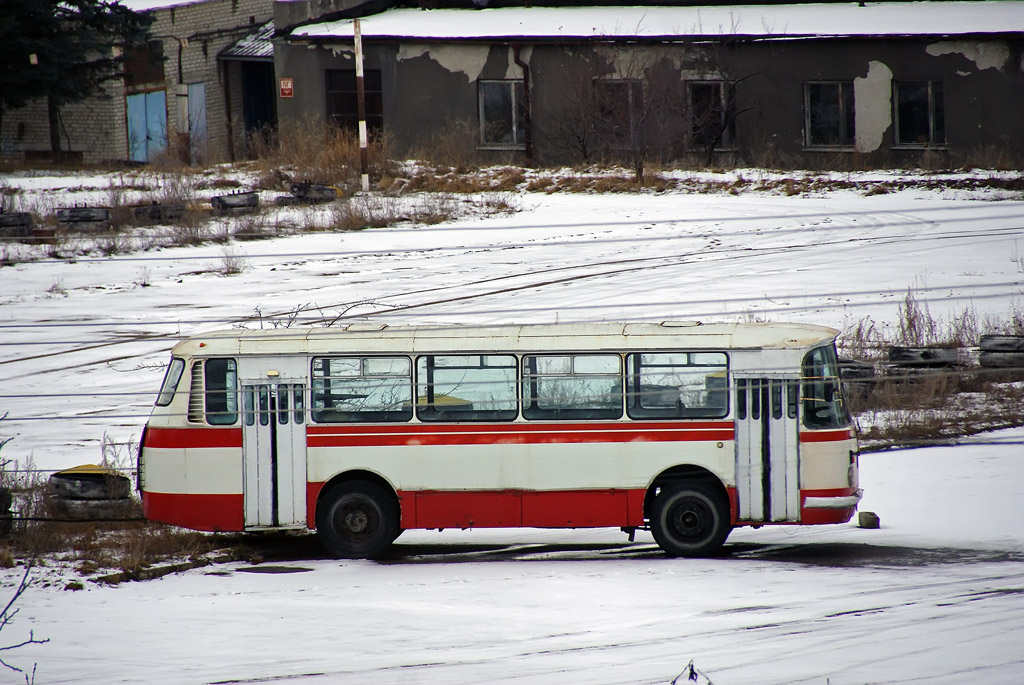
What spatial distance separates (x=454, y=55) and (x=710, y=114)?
8000mm

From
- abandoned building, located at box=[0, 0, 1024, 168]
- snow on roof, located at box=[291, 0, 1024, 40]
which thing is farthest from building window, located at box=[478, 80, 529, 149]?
snow on roof, located at box=[291, 0, 1024, 40]

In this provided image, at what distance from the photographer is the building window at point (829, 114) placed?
35875 mm

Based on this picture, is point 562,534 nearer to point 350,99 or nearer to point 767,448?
point 767,448

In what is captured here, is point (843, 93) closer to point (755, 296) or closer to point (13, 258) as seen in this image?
point (755, 296)

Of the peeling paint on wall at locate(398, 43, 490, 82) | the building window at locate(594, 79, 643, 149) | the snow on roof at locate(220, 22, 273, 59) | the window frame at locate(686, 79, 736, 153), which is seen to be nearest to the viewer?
the building window at locate(594, 79, 643, 149)

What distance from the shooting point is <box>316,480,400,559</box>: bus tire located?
45.9ft

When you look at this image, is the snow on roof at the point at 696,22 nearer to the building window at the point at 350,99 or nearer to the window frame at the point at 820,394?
the building window at the point at 350,99

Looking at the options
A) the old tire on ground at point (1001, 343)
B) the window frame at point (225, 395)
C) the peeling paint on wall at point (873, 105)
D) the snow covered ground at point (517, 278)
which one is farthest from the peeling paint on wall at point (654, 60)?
the window frame at point (225, 395)

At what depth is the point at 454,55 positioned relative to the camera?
122 feet

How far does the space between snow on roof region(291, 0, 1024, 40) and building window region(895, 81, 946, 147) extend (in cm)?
162

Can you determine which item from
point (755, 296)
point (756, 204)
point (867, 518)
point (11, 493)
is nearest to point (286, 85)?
point (756, 204)

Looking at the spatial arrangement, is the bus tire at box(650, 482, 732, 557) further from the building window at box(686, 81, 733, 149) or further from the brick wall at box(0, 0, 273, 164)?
the brick wall at box(0, 0, 273, 164)

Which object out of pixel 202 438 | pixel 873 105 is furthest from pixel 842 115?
pixel 202 438

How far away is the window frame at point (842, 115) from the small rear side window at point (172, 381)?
2603 cm
